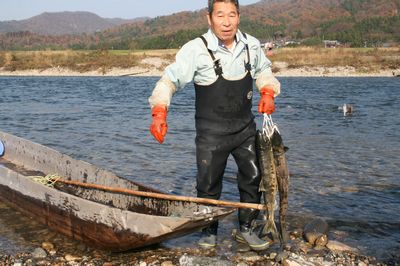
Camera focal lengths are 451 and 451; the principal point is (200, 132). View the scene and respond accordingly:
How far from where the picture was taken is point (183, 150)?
12398 millimetres

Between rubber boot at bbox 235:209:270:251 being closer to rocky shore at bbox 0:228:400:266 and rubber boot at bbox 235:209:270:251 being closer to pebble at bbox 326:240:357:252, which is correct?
rocky shore at bbox 0:228:400:266

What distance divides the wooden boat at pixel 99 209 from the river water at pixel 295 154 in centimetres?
46

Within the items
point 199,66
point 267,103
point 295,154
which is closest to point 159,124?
point 199,66

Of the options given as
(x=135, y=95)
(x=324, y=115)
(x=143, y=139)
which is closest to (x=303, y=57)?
(x=135, y=95)

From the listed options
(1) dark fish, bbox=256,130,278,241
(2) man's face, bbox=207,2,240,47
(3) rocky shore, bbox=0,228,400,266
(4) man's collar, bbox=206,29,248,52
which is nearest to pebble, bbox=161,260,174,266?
(3) rocky shore, bbox=0,228,400,266

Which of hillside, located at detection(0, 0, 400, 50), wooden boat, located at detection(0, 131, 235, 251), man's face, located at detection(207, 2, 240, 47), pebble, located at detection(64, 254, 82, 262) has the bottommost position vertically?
pebble, located at detection(64, 254, 82, 262)

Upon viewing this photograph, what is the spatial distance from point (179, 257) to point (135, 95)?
26.6 meters

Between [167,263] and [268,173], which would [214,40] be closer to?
[268,173]

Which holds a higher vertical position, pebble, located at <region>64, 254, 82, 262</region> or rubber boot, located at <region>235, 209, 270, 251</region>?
rubber boot, located at <region>235, 209, 270, 251</region>

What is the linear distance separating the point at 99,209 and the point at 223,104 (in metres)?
1.86

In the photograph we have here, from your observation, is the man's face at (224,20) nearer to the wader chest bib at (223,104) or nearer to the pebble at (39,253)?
the wader chest bib at (223,104)

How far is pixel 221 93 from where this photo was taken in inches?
200

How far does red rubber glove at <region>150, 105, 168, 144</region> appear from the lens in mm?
4691

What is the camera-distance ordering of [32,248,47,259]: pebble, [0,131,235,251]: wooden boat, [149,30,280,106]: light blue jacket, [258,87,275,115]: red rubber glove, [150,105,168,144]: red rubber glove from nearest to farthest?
1. [150,105,168,144]: red rubber glove
2. [0,131,235,251]: wooden boat
3. [149,30,280,106]: light blue jacket
4. [258,87,275,115]: red rubber glove
5. [32,248,47,259]: pebble
